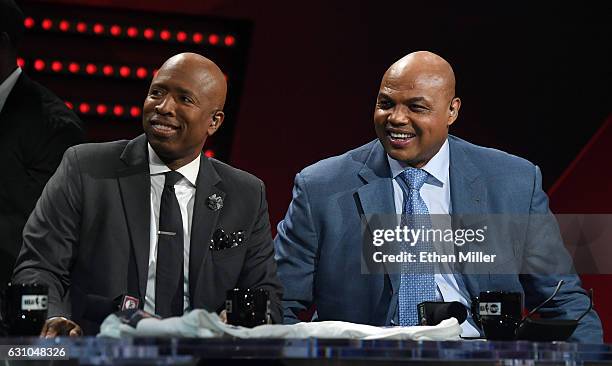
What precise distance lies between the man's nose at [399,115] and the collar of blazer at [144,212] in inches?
22.5

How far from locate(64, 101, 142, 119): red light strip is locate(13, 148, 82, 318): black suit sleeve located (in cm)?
150

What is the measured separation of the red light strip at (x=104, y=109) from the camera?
13.8 feet

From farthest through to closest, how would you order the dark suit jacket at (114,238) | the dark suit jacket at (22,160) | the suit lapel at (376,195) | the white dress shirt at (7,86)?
1. the white dress shirt at (7,86)
2. the dark suit jacket at (22,160)
3. the suit lapel at (376,195)
4. the dark suit jacket at (114,238)

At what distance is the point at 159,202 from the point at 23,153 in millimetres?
852

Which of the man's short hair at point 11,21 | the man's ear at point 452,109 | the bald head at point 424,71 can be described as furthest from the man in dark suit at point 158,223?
the man's short hair at point 11,21

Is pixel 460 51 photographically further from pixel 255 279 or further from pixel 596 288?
pixel 255 279

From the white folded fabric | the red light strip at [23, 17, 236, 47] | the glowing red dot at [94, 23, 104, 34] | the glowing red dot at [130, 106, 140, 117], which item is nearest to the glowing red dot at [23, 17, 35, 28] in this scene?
the red light strip at [23, 17, 236, 47]

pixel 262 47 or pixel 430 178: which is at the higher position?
pixel 262 47

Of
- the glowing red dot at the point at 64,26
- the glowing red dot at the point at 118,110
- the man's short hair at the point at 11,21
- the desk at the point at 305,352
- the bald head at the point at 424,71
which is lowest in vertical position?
the desk at the point at 305,352

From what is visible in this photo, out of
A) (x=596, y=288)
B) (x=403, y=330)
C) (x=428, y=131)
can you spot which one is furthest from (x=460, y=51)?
(x=403, y=330)

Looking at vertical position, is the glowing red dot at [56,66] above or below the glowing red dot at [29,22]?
below

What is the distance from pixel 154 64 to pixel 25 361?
2.31m

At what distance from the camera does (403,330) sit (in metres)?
2.01

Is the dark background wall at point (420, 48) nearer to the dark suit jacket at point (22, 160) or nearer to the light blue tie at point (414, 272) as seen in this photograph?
the dark suit jacket at point (22, 160)
